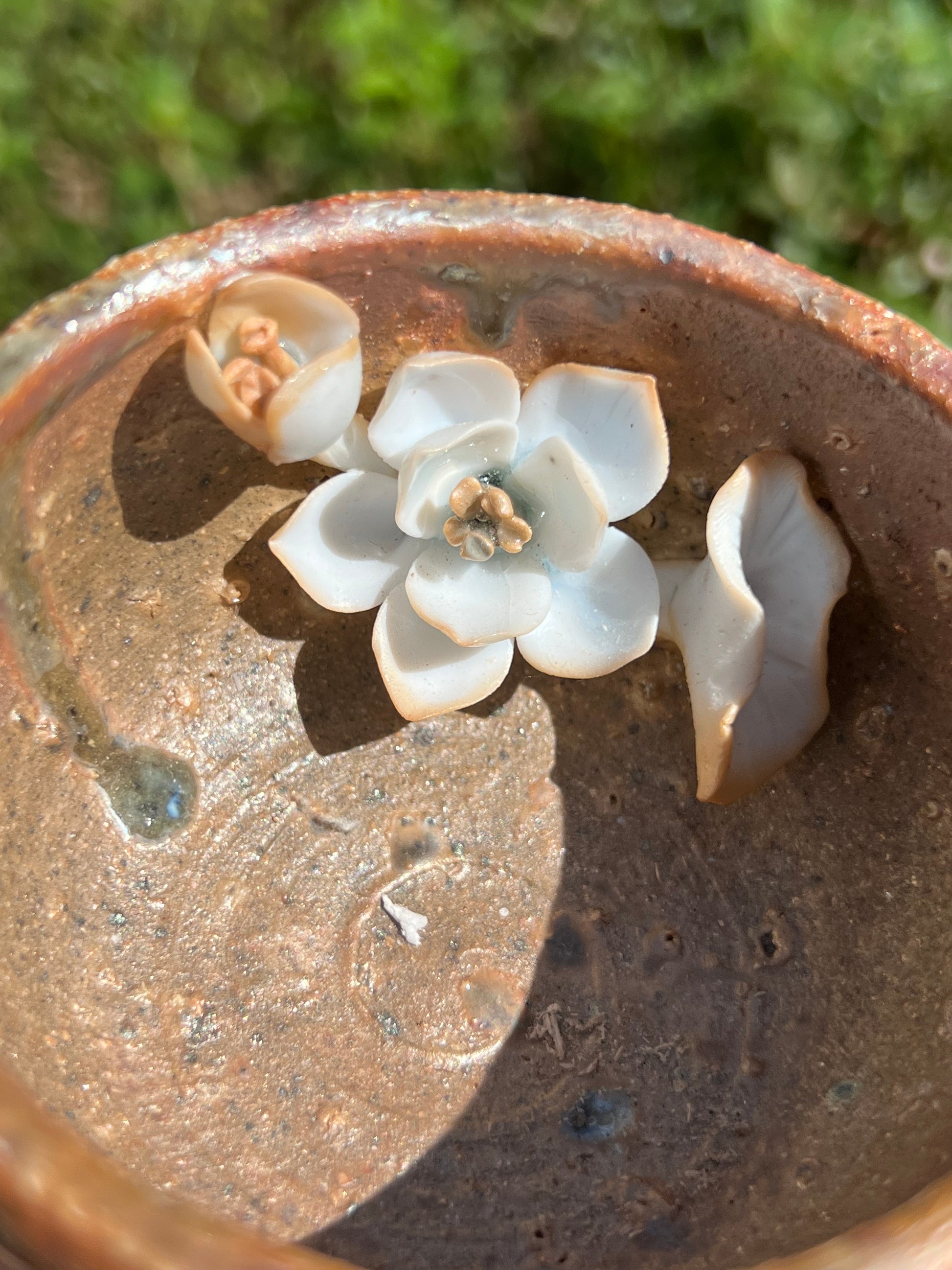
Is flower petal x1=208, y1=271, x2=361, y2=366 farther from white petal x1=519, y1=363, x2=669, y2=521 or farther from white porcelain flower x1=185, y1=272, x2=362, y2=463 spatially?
white petal x1=519, y1=363, x2=669, y2=521

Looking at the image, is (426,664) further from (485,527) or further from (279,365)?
(279,365)

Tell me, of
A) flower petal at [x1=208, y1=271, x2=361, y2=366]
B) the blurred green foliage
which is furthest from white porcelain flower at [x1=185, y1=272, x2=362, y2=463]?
the blurred green foliage

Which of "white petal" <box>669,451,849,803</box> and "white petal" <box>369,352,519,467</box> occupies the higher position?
"white petal" <box>369,352,519,467</box>

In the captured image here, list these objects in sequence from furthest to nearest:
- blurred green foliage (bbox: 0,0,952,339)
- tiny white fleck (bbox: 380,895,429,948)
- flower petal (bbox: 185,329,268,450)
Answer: blurred green foliage (bbox: 0,0,952,339)
tiny white fleck (bbox: 380,895,429,948)
flower petal (bbox: 185,329,268,450)

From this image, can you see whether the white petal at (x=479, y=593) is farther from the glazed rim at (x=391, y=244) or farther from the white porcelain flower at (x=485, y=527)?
the glazed rim at (x=391, y=244)

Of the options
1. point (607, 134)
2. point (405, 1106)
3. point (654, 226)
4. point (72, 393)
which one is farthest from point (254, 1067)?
point (607, 134)

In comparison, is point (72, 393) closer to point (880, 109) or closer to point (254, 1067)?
point (254, 1067)

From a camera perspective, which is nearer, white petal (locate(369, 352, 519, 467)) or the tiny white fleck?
white petal (locate(369, 352, 519, 467))

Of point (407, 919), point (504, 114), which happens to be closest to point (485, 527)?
point (407, 919)
